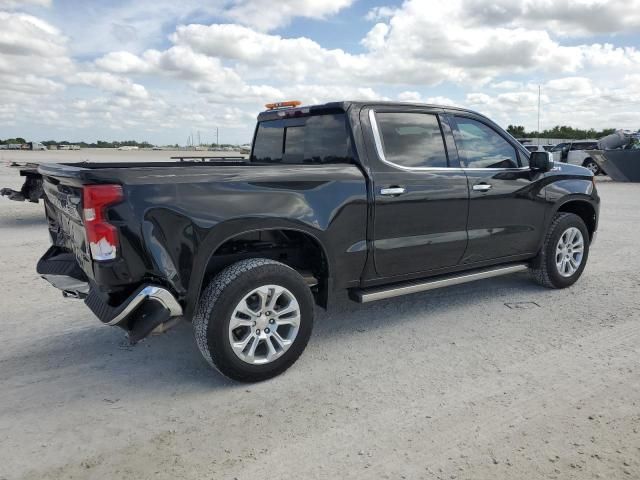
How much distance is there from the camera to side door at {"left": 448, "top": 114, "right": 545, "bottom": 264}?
4590 millimetres

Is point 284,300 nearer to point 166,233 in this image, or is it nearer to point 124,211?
point 166,233

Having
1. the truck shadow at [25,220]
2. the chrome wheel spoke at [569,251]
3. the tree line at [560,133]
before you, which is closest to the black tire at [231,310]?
the chrome wheel spoke at [569,251]

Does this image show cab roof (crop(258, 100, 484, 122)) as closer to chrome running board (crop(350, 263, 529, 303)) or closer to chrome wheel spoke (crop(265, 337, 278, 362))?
chrome running board (crop(350, 263, 529, 303))

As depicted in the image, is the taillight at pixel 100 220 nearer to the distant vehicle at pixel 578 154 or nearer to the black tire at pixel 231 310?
the black tire at pixel 231 310

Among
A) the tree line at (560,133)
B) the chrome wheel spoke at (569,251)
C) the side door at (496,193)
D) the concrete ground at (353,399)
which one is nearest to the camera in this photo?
the concrete ground at (353,399)

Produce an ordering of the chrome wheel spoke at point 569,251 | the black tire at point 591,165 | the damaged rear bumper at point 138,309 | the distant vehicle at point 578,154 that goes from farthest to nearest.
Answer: the black tire at point 591,165, the distant vehicle at point 578,154, the chrome wheel spoke at point 569,251, the damaged rear bumper at point 138,309

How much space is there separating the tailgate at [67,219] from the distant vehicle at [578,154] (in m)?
22.9

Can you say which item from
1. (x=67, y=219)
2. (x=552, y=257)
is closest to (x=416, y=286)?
(x=552, y=257)

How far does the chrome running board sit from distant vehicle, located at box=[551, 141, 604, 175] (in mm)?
20543

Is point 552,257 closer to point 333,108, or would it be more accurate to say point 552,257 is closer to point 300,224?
point 333,108

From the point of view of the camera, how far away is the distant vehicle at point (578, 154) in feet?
75.9

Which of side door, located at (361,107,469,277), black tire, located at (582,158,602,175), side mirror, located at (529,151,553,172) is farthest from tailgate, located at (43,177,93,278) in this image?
black tire, located at (582,158,602,175)

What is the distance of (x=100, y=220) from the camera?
9.77 feet

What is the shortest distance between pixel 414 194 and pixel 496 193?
1048mm
